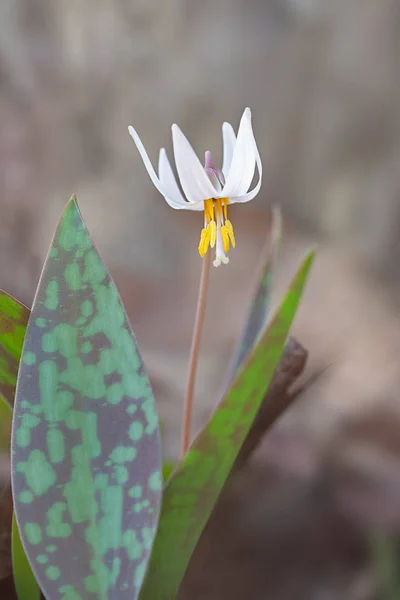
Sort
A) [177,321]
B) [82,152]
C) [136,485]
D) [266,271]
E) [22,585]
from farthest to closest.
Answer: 1. [82,152]
2. [177,321]
3. [266,271]
4. [22,585]
5. [136,485]

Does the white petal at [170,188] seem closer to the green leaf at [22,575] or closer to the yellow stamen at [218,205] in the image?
the yellow stamen at [218,205]

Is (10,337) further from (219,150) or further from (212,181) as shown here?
(219,150)

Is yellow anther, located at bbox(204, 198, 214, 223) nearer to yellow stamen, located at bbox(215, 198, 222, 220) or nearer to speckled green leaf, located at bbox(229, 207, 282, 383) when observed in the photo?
yellow stamen, located at bbox(215, 198, 222, 220)

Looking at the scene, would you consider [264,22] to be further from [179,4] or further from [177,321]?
[177,321]

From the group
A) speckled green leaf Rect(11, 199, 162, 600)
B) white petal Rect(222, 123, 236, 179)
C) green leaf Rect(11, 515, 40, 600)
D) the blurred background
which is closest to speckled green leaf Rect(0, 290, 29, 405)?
speckled green leaf Rect(11, 199, 162, 600)

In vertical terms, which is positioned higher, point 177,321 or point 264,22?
point 264,22

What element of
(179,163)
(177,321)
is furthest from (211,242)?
(177,321)

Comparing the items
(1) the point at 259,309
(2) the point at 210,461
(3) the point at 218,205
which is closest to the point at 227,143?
(3) the point at 218,205
